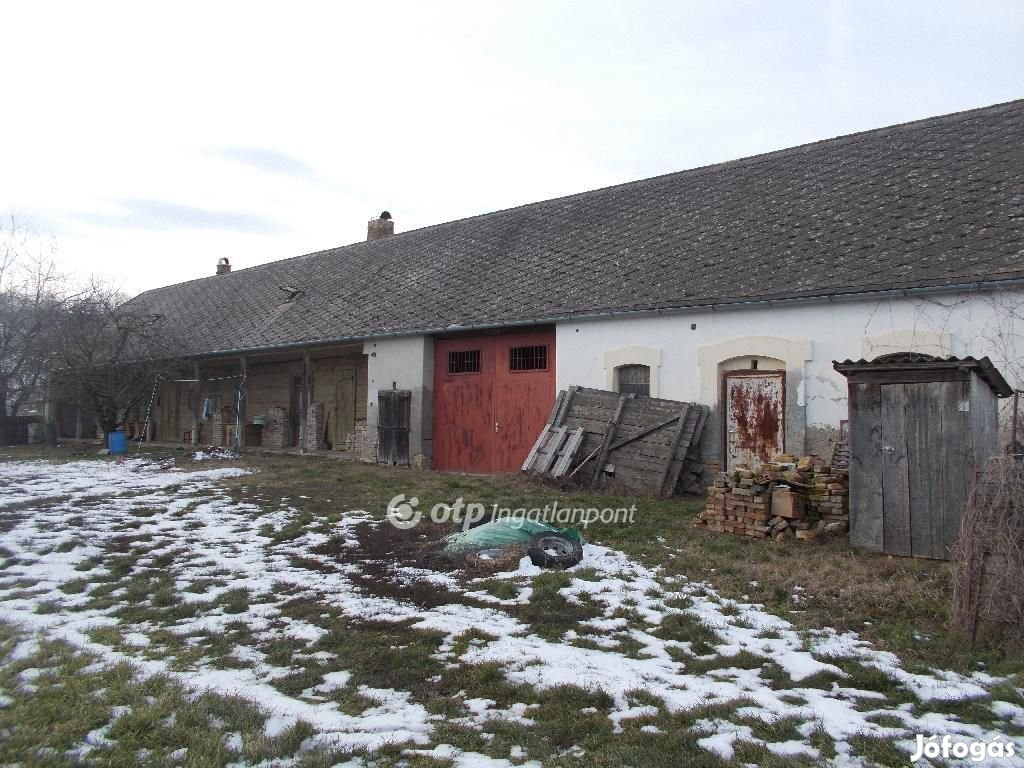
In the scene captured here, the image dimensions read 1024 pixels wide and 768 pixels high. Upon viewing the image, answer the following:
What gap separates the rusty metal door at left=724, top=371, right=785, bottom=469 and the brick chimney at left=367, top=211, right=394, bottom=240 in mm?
15709

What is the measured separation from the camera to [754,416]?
1077 centimetres

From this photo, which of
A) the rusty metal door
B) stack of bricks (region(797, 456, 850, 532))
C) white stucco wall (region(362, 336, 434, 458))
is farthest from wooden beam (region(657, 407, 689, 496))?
white stucco wall (region(362, 336, 434, 458))

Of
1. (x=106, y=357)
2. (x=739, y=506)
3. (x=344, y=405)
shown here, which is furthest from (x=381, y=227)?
(x=739, y=506)

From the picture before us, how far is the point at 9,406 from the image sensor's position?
22.3m

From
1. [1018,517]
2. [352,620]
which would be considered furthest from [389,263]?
[1018,517]

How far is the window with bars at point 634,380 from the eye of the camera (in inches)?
477

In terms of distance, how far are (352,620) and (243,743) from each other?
1.86 meters

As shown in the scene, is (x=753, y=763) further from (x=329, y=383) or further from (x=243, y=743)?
(x=329, y=383)

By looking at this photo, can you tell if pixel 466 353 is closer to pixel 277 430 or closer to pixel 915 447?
pixel 277 430

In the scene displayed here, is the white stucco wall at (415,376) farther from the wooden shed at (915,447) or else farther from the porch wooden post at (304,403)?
the wooden shed at (915,447)

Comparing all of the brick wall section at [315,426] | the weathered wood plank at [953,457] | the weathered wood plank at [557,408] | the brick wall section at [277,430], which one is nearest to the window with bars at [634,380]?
the weathered wood plank at [557,408]

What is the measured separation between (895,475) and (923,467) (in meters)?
0.26

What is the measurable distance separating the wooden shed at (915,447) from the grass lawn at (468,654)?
1.33ft

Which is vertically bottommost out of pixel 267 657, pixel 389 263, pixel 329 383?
pixel 267 657
